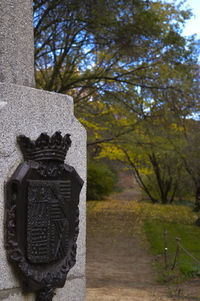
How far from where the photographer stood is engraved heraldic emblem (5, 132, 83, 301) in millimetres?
2553

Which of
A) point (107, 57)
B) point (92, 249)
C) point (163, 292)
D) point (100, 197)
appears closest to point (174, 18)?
point (107, 57)

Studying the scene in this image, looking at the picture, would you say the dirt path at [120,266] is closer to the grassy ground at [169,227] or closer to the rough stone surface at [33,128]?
the grassy ground at [169,227]

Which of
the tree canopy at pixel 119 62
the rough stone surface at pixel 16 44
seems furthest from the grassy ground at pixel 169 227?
the rough stone surface at pixel 16 44

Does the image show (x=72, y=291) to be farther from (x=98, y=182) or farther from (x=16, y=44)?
(x=98, y=182)

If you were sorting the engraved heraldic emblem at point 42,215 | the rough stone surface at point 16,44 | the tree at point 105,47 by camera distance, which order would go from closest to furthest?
the engraved heraldic emblem at point 42,215 < the rough stone surface at point 16,44 < the tree at point 105,47

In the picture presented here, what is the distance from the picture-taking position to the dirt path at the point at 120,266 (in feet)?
18.8

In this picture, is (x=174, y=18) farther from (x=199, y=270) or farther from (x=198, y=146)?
(x=199, y=270)

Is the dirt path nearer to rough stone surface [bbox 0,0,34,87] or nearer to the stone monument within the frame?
the stone monument

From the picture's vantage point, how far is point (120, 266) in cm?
834

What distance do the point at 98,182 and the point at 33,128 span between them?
795 inches

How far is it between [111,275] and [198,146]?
276 inches

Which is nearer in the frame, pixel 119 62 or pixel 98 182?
pixel 119 62

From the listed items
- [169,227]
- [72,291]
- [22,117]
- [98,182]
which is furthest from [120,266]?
[98,182]

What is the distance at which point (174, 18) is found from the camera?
45.1ft
